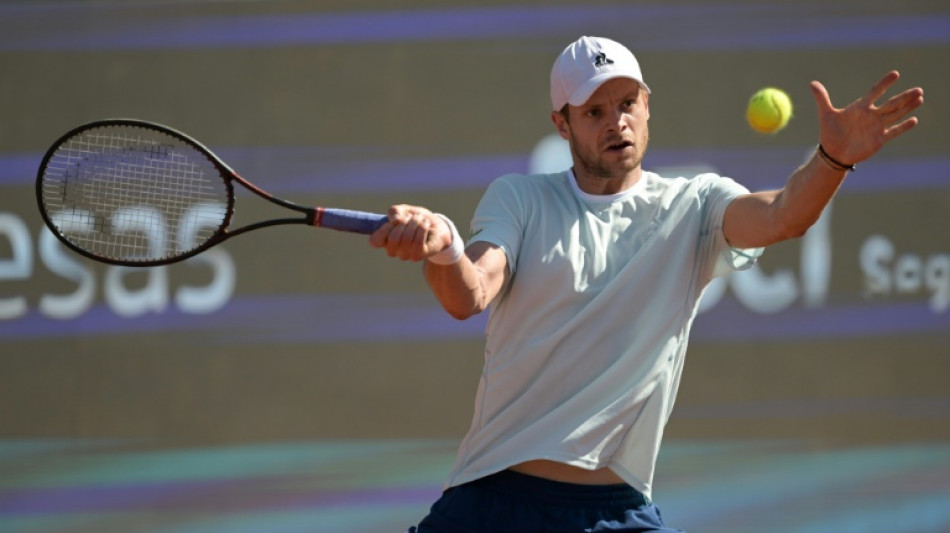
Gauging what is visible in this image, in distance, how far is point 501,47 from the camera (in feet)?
15.9

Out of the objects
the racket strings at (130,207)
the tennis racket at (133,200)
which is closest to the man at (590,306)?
the tennis racket at (133,200)

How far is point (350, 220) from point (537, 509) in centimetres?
73

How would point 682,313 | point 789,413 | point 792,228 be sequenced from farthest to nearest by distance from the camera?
point 789,413, point 682,313, point 792,228

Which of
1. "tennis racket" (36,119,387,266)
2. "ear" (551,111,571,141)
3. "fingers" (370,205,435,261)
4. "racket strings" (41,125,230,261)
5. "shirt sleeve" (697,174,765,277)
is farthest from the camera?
"racket strings" (41,125,230,261)

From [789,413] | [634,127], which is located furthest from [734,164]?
[634,127]

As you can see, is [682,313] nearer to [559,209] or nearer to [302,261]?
[559,209]

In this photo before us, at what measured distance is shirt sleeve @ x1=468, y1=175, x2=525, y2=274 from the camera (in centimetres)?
284

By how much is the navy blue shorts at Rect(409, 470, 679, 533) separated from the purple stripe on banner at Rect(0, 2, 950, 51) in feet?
7.90

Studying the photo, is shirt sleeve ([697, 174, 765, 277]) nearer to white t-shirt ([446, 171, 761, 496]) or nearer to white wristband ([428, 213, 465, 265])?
white t-shirt ([446, 171, 761, 496])

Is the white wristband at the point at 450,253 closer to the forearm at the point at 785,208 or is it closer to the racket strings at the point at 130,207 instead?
the forearm at the point at 785,208

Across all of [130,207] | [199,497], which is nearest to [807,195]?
[130,207]

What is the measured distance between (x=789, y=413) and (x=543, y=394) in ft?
7.40

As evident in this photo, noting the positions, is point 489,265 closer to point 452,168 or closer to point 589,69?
point 589,69

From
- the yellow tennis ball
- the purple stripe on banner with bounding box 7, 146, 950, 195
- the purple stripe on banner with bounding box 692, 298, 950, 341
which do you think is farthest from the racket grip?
the purple stripe on banner with bounding box 692, 298, 950, 341
